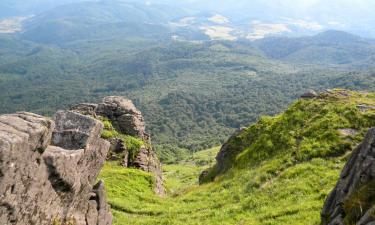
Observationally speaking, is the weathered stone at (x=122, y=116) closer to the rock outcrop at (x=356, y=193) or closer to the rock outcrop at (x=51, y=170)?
the rock outcrop at (x=51, y=170)

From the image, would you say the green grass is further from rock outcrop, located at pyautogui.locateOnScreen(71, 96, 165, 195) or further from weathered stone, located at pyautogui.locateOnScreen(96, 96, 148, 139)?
weathered stone, located at pyautogui.locateOnScreen(96, 96, 148, 139)

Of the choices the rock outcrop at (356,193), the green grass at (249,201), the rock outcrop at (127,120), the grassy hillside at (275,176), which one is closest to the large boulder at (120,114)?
the rock outcrop at (127,120)

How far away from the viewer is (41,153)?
58.3 ft

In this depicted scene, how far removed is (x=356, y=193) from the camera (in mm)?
16188

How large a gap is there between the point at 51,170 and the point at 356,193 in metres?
12.1

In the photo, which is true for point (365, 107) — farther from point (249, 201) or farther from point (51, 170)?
point (51, 170)

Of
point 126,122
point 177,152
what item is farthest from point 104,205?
point 177,152

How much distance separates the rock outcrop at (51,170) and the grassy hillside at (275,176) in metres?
7.17

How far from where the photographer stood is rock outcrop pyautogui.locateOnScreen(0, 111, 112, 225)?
623 inches

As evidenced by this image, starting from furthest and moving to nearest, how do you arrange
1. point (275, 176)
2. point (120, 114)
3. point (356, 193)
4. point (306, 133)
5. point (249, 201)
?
point (120, 114), point (306, 133), point (275, 176), point (249, 201), point (356, 193)

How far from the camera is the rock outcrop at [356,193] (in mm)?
15372

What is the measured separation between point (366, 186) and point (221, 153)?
1069 inches

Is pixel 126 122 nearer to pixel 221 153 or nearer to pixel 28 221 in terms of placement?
pixel 221 153

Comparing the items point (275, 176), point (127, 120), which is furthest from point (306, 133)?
point (127, 120)
